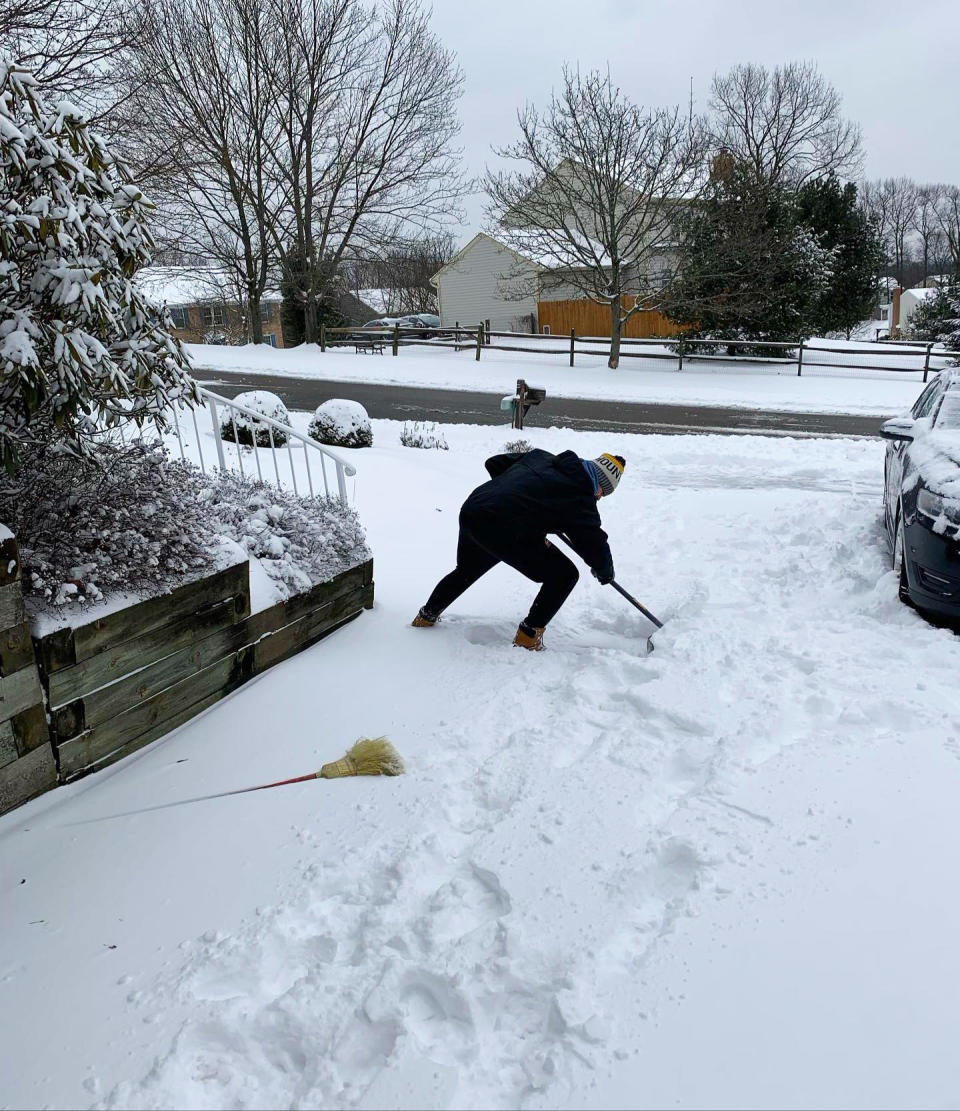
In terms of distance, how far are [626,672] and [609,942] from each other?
1.92 metres

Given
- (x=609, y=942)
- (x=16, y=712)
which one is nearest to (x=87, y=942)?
(x=16, y=712)

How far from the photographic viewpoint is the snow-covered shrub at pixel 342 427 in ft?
34.0

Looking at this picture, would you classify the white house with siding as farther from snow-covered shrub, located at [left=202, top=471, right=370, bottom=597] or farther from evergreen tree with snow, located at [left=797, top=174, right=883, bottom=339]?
snow-covered shrub, located at [left=202, top=471, right=370, bottom=597]

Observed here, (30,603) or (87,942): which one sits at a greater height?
(30,603)

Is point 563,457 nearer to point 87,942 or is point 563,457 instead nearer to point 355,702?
point 355,702

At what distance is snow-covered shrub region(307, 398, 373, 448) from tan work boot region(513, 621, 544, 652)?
6.35 meters

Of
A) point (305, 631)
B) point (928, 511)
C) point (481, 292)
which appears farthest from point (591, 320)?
point (305, 631)

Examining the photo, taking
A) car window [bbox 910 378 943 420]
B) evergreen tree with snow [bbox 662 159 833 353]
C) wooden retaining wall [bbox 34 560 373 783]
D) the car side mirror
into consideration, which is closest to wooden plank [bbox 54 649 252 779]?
wooden retaining wall [bbox 34 560 373 783]

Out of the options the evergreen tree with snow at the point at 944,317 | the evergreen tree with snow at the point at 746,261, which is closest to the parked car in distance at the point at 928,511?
the evergreen tree with snow at the point at 746,261

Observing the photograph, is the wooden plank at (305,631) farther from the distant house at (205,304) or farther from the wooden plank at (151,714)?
the distant house at (205,304)

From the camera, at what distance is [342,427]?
10.4 m

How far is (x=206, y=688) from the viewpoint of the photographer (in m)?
3.83

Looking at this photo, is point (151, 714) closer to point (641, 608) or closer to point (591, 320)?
point (641, 608)

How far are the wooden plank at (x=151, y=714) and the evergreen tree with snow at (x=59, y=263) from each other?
3.77 ft
